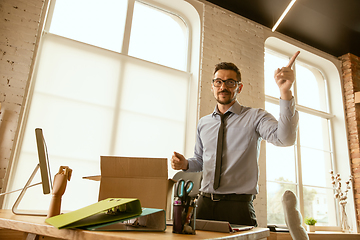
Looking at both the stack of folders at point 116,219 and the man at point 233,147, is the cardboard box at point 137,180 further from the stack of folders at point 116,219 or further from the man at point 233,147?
the man at point 233,147

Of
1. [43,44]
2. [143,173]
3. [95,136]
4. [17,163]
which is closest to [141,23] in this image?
[43,44]

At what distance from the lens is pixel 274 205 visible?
421 cm

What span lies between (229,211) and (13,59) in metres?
2.50

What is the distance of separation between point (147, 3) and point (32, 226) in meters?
3.74

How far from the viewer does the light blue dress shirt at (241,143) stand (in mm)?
1533

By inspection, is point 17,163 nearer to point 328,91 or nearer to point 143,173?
point 143,173

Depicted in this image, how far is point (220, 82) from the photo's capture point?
1.82 meters

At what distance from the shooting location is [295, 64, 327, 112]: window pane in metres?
5.36

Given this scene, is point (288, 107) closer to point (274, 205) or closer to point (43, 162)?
point (43, 162)

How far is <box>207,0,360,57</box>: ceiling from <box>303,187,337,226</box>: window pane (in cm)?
271

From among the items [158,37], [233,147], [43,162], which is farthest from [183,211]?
[158,37]

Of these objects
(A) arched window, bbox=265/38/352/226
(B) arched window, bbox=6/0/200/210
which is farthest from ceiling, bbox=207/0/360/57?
(B) arched window, bbox=6/0/200/210

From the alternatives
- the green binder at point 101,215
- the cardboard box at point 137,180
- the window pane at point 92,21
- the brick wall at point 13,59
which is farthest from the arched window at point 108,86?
the green binder at point 101,215

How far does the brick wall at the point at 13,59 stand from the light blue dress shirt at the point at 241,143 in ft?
6.00
